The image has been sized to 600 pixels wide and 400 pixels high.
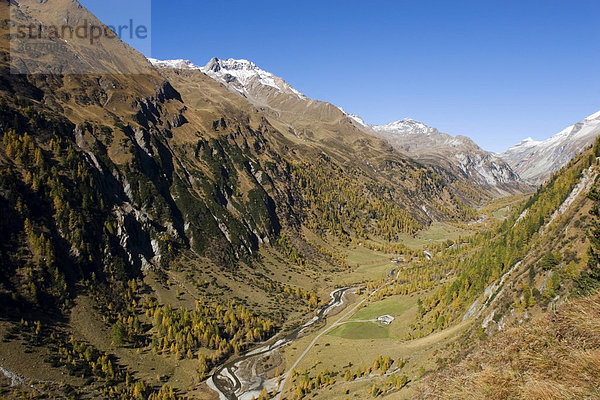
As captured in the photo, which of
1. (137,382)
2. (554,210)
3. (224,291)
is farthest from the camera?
(224,291)

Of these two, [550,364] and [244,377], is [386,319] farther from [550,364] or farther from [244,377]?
[550,364]

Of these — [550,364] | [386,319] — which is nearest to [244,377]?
[386,319]

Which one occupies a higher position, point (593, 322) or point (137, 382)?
point (593, 322)

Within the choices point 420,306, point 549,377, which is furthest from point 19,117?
point 549,377

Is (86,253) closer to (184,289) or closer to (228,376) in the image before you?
(184,289)

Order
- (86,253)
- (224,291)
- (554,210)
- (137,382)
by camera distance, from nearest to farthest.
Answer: (137,382), (554,210), (86,253), (224,291)

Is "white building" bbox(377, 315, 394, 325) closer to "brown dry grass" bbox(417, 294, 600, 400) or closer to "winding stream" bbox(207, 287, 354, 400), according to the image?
"winding stream" bbox(207, 287, 354, 400)

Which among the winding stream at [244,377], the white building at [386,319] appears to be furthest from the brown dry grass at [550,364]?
the white building at [386,319]
